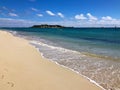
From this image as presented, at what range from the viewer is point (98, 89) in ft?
18.8

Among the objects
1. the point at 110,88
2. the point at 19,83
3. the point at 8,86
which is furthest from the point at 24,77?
the point at 110,88

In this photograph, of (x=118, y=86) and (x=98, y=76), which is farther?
(x=98, y=76)

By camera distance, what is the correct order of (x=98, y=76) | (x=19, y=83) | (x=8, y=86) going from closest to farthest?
(x=8, y=86), (x=19, y=83), (x=98, y=76)

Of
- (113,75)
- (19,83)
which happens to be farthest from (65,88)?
(113,75)

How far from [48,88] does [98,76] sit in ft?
8.76

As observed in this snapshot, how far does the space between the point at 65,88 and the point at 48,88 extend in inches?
22.2

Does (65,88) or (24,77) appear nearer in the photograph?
(65,88)

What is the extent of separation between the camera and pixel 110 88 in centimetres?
583

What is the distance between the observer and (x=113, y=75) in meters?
7.41

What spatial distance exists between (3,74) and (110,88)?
12.3 ft

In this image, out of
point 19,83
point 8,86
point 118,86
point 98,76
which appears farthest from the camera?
point 98,76

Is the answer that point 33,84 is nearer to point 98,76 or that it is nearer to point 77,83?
point 77,83

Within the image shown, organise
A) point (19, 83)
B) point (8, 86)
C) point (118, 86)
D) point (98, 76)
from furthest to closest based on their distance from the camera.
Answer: point (98, 76)
point (118, 86)
point (19, 83)
point (8, 86)

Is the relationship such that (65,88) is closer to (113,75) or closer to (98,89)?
(98,89)
